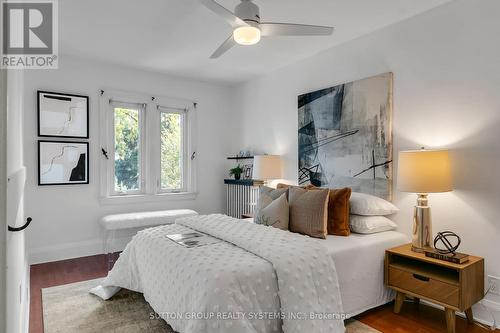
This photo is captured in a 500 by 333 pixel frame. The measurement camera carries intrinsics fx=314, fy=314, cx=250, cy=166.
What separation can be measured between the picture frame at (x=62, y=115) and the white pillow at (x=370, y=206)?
342cm

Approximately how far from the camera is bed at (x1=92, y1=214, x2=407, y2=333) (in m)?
1.72

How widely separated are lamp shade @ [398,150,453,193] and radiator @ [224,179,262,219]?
2.34 meters

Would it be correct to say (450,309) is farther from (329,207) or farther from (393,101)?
(393,101)

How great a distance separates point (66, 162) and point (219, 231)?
8.60 ft

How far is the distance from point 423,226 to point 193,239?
187cm

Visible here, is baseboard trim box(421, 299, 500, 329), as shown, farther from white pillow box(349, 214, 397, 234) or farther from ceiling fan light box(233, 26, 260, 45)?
ceiling fan light box(233, 26, 260, 45)

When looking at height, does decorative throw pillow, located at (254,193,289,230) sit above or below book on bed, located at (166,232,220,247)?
above

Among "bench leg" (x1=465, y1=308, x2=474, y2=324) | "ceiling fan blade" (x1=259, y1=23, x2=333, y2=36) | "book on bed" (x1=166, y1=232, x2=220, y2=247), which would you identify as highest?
"ceiling fan blade" (x1=259, y1=23, x2=333, y2=36)

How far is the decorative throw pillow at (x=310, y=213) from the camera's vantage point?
2689mm

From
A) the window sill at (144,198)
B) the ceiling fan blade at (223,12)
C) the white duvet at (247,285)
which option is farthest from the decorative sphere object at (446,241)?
the window sill at (144,198)

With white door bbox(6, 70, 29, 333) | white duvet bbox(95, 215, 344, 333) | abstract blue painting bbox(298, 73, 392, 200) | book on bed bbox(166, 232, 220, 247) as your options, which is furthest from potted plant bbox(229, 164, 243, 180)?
white door bbox(6, 70, 29, 333)

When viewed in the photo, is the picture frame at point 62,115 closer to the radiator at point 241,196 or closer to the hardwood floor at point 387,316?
the hardwood floor at point 387,316

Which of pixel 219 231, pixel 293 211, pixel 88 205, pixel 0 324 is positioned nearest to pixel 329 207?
pixel 293 211

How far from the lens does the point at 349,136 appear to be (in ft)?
11.2
